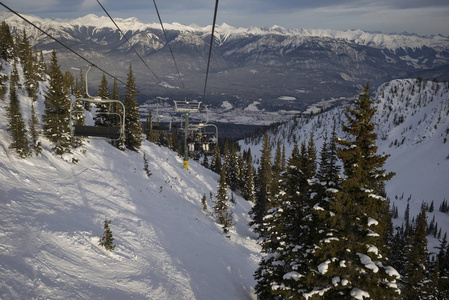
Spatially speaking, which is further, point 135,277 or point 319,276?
point 135,277

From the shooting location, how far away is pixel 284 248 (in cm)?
1653

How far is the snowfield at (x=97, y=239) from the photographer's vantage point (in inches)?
435

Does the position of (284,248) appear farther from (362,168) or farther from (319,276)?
(362,168)

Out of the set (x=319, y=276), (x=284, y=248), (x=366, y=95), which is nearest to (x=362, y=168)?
(x=366, y=95)

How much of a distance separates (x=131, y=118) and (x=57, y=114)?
56.5 ft

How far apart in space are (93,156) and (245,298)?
72.4 ft

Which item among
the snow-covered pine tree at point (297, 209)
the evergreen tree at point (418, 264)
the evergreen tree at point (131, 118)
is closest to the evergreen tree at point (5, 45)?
the evergreen tree at point (131, 118)

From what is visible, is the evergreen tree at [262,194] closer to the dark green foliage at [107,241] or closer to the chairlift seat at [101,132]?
the dark green foliage at [107,241]

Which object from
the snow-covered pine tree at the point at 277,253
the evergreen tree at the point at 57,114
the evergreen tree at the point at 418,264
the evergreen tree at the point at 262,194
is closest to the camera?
the snow-covered pine tree at the point at 277,253

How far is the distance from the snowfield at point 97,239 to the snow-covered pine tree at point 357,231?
7746 mm

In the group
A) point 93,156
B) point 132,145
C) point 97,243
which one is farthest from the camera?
point 132,145

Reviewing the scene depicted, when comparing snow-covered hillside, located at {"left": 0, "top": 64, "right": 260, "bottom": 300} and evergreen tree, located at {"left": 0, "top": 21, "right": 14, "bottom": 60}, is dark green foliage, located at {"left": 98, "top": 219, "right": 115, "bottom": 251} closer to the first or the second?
snow-covered hillside, located at {"left": 0, "top": 64, "right": 260, "bottom": 300}

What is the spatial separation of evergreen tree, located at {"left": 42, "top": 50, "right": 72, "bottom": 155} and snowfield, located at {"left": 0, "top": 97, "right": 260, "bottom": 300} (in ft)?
4.10

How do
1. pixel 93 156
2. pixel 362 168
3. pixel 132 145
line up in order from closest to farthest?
pixel 362 168
pixel 93 156
pixel 132 145
